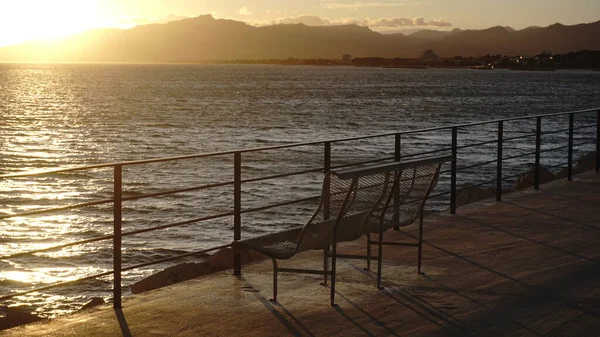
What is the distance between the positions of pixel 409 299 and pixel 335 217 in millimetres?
864

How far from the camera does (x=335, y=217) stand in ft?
20.6

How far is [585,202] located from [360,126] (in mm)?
53623

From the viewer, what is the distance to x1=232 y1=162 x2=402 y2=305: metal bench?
19.7 feet

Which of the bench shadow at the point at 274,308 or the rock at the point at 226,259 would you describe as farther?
the rock at the point at 226,259

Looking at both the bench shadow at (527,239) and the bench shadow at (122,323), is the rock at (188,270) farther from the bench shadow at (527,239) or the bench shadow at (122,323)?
the bench shadow at (122,323)

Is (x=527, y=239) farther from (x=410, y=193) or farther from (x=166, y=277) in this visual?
(x=166, y=277)

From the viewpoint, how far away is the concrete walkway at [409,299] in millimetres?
5730

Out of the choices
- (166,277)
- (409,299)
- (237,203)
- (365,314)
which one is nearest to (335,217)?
(365,314)

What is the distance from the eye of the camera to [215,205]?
85.6ft

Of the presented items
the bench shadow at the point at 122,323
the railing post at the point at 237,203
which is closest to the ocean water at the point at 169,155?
the railing post at the point at 237,203

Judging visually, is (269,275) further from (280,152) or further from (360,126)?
(360,126)

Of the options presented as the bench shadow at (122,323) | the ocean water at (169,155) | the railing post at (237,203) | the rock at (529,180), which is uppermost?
the railing post at (237,203)

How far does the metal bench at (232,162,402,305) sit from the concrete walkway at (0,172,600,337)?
1.20 ft

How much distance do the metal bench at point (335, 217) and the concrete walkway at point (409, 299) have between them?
37cm
